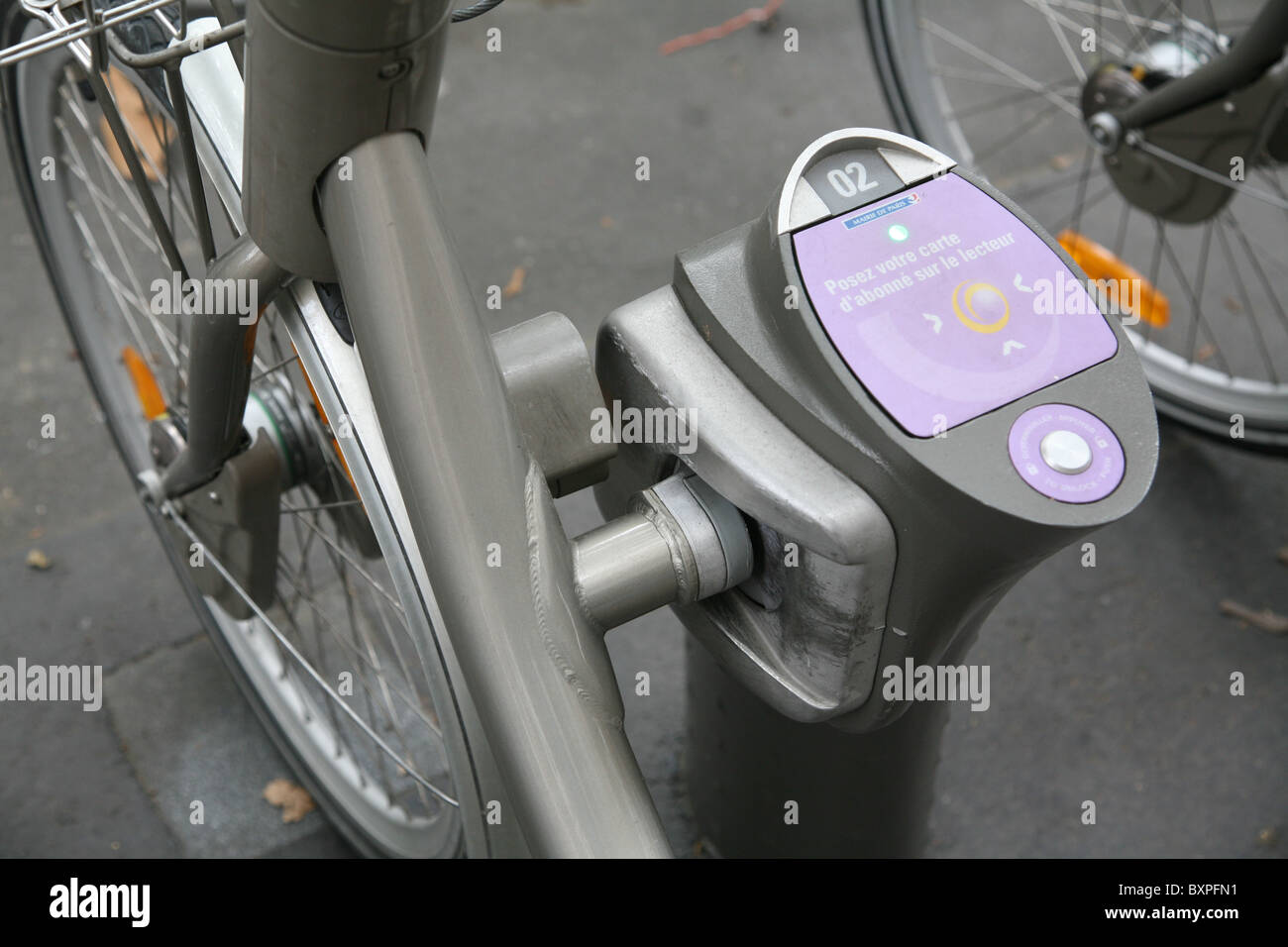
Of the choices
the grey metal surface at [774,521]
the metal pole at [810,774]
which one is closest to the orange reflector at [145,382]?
the metal pole at [810,774]

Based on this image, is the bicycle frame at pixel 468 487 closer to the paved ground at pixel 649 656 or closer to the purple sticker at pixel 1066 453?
the purple sticker at pixel 1066 453

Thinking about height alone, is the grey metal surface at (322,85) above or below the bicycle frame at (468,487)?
above

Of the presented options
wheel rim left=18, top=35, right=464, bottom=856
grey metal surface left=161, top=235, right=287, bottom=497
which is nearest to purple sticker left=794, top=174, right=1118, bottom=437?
grey metal surface left=161, top=235, right=287, bottom=497

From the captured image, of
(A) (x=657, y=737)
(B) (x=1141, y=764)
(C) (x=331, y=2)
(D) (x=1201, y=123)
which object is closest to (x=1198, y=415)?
(D) (x=1201, y=123)

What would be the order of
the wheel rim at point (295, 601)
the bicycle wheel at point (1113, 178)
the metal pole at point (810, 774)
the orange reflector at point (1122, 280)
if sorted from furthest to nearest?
the orange reflector at point (1122, 280)
the bicycle wheel at point (1113, 178)
the wheel rim at point (295, 601)
the metal pole at point (810, 774)

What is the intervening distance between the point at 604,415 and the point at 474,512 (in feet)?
0.72

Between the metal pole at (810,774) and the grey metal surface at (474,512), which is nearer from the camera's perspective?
the grey metal surface at (474,512)

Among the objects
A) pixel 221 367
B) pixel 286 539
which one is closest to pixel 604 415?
pixel 221 367

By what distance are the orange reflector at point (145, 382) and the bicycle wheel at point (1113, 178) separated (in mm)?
1432

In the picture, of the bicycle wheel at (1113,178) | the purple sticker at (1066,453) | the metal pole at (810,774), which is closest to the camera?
the purple sticker at (1066,453)

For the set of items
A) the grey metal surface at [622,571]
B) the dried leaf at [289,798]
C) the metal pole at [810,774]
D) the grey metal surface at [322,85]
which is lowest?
the dried leaf at [289,798]

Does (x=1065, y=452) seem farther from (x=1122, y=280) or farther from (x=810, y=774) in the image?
(x=1122, y=280)

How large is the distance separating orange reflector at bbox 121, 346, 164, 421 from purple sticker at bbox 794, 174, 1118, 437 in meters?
1.33

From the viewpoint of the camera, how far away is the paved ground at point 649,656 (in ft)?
6.39
